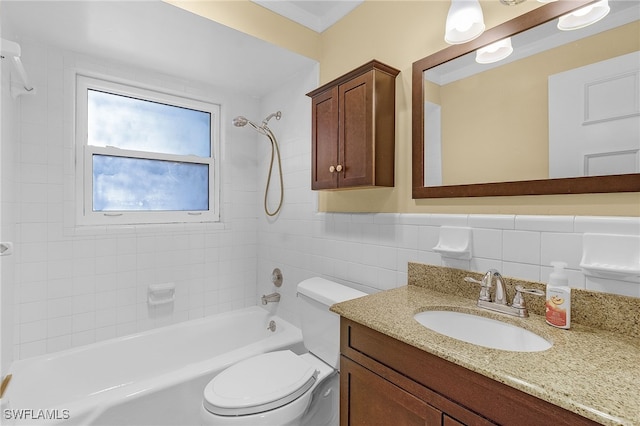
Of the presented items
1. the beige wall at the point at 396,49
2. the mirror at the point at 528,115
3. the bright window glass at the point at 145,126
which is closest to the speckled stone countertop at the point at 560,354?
the beige wall at the point at 396,49

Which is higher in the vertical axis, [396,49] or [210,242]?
[396,49]

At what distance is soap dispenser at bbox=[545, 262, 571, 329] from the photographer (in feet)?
3.02

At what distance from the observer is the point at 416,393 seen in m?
0.87

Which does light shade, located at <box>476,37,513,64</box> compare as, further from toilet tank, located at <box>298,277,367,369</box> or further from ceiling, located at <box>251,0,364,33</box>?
toilet tank, located at <box>298,277,367,369</box>

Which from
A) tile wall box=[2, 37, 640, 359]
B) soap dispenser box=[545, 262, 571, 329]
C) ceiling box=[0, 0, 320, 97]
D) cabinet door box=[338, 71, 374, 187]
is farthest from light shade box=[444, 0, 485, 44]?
ceiling box=[0, 0, 320, 97]

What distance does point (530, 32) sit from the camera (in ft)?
3.67

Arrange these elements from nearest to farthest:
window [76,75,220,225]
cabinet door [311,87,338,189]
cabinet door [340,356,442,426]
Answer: cabinet door [340,356,442,426]
cabinet door [311,87,338,189]
window [76,75,220,225]

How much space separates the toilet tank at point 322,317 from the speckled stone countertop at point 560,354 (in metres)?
0.38

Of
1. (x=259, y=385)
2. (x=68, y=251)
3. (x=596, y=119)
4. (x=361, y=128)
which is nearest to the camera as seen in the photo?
(x=596, y=119)

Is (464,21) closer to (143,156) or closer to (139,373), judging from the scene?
(143,156)

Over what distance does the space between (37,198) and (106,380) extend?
116 centimetres

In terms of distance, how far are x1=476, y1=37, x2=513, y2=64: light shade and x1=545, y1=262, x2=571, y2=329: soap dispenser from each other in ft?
2.65

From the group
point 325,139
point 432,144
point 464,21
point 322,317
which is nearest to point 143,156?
point 325,139

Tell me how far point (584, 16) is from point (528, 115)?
1.06ft
